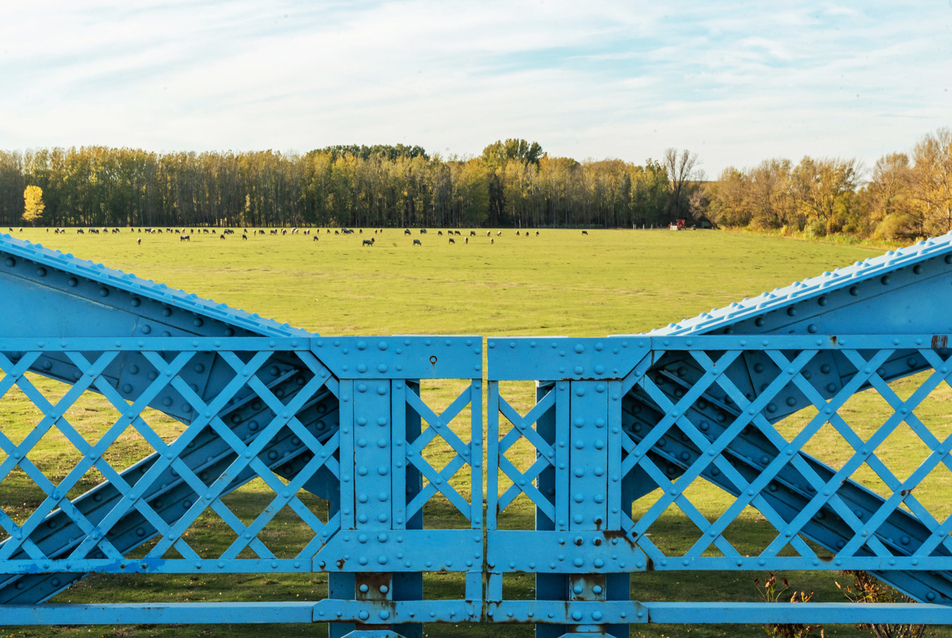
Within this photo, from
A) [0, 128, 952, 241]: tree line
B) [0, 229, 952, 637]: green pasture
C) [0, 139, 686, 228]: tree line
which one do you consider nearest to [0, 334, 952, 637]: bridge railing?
[0, 229, 952, 637]: green pasture

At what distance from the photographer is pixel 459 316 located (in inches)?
916

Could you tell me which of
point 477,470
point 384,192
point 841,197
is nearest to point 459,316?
point 477,470

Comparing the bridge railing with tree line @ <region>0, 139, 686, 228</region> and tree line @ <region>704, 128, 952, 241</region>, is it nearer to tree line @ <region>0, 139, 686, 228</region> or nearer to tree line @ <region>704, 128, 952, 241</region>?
tree line @ <region>704, 128, 952, 241</region>

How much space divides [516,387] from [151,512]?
1132 centimetres

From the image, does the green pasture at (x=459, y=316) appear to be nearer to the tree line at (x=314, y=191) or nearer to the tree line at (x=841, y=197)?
the tree line at (x=841, y=197)

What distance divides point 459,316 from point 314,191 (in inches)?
4909

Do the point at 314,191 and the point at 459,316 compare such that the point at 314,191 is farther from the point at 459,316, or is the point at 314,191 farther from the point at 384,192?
the point at 459,316

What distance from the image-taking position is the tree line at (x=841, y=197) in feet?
234

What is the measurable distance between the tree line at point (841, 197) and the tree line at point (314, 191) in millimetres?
18754

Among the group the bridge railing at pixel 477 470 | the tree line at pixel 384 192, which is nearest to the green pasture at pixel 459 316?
the bridge railing at pixel 477 470

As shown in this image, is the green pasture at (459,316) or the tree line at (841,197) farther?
the tree line at (841,197)

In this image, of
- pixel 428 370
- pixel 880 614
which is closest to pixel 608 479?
pixel 428 370

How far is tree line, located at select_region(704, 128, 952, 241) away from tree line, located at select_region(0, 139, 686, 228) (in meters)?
18.8

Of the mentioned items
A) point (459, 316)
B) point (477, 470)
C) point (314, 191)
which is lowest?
point (459, 316)
